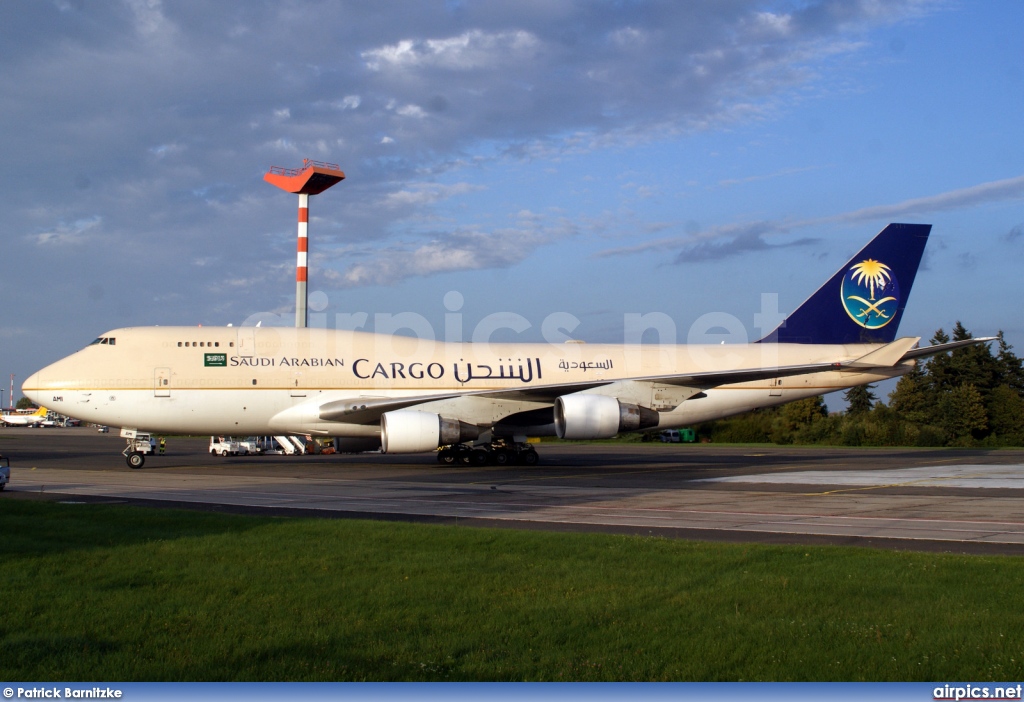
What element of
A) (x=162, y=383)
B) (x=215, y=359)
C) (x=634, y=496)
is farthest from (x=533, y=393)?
(x=162, y=383)

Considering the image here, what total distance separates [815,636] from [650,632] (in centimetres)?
115

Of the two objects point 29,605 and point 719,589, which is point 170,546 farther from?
point 719,589

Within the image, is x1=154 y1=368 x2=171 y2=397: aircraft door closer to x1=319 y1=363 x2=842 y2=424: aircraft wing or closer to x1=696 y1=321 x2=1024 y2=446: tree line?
x1=319 y1=363 x2=842 y2=424: aircraft wing

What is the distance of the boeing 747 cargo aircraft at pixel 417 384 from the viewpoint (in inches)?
993

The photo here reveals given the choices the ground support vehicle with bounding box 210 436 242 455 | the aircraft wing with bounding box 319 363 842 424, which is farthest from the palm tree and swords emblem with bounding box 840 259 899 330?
the ground support vehicle with bounding box 210 436 242 455

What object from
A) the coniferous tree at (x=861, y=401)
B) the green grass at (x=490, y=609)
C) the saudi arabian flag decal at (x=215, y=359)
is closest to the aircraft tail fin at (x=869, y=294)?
the saudi arabian flag decal at (x=215, y=359)

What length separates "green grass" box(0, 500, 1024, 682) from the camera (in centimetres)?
539

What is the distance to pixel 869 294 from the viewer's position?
30453mm

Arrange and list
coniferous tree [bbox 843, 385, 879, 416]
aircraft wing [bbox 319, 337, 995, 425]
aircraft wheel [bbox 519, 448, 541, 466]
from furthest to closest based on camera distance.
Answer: coniferous tree [bbox 843, 385, 879, 416] < aircraft wheel [bbox 519, 448, 541, 466] < aircraft wing [bbox 319, 337, 995, 425]

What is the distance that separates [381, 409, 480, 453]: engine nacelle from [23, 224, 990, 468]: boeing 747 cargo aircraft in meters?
0.04

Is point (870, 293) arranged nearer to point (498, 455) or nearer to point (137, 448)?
point (498, 455)

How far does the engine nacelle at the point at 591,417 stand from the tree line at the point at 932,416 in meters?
32.8

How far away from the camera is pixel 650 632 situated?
20.1 feet

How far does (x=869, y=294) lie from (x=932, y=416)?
35727 mm
